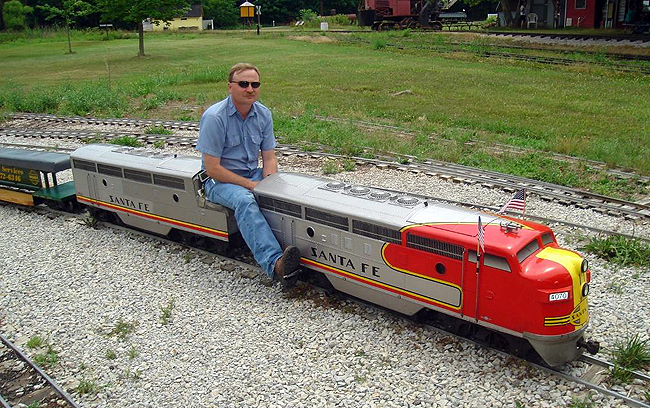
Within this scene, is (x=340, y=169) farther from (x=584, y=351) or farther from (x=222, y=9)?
(x=222, y=9)

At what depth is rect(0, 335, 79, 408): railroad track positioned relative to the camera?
24.5ft

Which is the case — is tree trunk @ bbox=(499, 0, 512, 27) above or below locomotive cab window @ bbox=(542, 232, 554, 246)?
above

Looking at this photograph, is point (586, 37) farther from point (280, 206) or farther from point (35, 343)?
point (35, 343)

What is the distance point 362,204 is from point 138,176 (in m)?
5.12

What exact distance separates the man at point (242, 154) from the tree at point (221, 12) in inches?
3549

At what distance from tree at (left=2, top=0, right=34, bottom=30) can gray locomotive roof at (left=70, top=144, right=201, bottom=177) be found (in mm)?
71196

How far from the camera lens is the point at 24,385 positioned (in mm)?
7824

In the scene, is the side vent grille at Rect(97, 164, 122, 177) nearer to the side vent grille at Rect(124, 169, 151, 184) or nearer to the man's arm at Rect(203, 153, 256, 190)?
the side vent grille at Rect(124, 169, 151, 184)

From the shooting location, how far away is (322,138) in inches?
770

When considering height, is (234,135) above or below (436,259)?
above

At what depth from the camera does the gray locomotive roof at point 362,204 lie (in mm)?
8198

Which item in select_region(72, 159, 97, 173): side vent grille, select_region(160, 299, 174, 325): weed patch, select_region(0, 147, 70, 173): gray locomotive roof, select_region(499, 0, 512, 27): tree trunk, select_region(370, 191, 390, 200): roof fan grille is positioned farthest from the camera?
select_region(499, 0, 512, 27): tree trunk

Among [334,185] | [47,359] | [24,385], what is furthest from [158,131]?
[24,385]

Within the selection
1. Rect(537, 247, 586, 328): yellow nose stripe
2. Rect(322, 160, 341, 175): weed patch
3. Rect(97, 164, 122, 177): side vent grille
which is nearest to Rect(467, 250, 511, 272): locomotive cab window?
Rect(537, 247, 586, 328): yellow nose stripe
